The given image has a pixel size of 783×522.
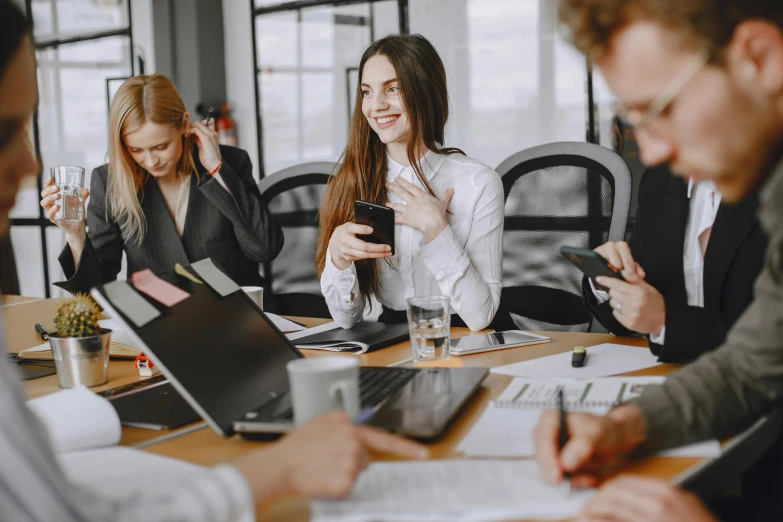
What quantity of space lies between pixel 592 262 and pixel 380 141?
1007 millimetres

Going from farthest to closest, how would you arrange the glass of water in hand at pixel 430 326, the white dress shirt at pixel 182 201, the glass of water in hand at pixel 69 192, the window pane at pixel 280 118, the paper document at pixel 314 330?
1. the window pane at pixel 280 118
2. the white dress shirt at pixel 182 201
3. the glass of water in hand at pixel 69 192
4. the paper document at pixel 314 330
5. the glass of water in hand at pixel 430 326

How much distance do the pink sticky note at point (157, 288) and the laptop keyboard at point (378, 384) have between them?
26cm

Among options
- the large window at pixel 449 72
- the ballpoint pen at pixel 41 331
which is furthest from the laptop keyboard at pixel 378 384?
the large window at pixel 449 72

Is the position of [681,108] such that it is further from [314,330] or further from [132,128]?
[132,128]

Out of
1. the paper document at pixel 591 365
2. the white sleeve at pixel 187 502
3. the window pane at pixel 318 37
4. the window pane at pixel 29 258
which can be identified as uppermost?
the window pane at pixel 318 37

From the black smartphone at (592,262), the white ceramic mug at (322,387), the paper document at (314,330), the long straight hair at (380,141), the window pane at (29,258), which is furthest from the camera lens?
the window pane at (29,258)

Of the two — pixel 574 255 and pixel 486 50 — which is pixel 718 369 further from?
pixel 486 50

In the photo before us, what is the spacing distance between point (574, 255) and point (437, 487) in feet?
1.92

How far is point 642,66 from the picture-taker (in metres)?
0.77

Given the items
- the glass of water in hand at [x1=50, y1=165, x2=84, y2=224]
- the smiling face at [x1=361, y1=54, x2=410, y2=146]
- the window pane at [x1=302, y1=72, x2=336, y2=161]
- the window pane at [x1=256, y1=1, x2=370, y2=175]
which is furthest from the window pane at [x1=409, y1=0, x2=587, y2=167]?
the glass of water in hand at [x1=50, y1=165, x2=84, y2=224]

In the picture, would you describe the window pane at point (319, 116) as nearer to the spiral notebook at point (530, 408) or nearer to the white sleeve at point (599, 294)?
the white sleeve at point (599, 294)

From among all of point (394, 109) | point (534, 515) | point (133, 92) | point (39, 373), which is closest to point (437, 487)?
point (534, 515)

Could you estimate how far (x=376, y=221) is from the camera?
170cm

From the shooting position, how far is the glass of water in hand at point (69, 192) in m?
1.88
